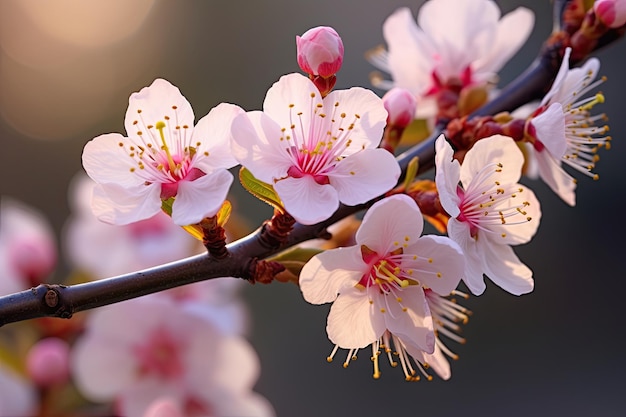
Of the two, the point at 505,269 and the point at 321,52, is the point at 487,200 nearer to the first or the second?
the point at 505,269

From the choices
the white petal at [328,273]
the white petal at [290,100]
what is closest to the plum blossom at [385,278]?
the white petal at [328,273]

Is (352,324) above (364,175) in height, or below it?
below

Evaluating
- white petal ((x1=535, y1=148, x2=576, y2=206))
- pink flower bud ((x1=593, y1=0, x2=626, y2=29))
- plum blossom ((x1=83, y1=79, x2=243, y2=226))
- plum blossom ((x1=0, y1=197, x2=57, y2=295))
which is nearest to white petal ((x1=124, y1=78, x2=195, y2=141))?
plum blossom ((x1=83, y1=79, x2=243, y2=226))

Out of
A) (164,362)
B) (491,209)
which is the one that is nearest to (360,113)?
(491,209)

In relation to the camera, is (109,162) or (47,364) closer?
(109,162)

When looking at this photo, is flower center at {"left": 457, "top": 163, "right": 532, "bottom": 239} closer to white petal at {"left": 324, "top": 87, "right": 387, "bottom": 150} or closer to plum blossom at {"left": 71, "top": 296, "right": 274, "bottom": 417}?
white petal at {"left": 324, "top": 87, "right": 387, "bottom": 150}

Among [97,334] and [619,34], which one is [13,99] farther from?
[619,34]
